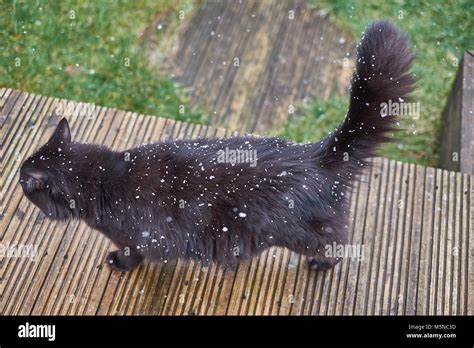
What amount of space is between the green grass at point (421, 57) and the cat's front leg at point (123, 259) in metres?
1.94

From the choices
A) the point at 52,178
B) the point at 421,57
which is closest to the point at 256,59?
the point at 421,57

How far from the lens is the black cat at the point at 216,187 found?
8.84ft

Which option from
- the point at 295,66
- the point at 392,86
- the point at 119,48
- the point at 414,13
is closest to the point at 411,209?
the point at 392,86

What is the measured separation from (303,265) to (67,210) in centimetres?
143

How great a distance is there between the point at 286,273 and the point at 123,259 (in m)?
0.98

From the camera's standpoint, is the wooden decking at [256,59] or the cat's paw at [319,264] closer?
the cat's paw at [319,264]

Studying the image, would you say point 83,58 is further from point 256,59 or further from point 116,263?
point 116,263

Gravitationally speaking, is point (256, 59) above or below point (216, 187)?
below

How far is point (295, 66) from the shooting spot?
4.98 metres

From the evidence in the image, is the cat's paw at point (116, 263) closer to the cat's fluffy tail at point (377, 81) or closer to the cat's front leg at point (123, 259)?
the cat's front leg at point (123, 259)

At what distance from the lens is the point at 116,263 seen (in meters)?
3.21

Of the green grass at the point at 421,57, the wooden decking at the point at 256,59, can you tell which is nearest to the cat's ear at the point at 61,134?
the wooden decking at the point at 256,59

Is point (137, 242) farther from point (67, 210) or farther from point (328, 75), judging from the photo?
point (328, 75)

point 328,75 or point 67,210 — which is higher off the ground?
point 67,210
